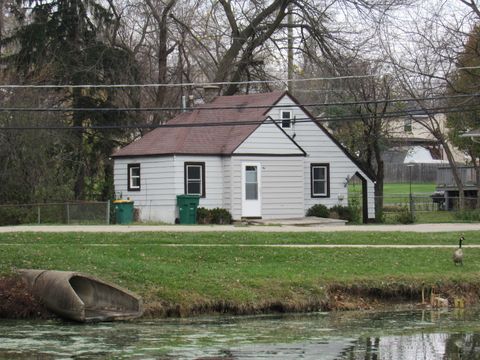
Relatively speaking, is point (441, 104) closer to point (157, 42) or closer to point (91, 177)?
point (157, 42)

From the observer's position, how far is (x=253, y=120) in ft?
121

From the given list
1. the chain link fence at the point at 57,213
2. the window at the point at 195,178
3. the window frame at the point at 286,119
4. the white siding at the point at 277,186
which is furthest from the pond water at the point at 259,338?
the window frame at the point at 286,119

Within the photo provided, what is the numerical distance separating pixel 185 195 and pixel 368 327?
18488 mm

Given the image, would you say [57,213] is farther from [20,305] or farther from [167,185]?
[20,305]

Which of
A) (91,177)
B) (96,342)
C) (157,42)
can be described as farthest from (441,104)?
(96,342)

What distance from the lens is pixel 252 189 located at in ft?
120

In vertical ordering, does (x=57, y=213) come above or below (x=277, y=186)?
below

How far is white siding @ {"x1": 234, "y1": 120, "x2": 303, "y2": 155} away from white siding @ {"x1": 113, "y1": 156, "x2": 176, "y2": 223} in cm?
308

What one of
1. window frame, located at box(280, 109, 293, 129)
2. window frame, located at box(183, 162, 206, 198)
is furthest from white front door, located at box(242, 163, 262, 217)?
window frame, located at box(280, 109, 293, 129)

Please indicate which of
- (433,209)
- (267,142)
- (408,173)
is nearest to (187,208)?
(267,142)

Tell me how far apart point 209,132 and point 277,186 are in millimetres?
3832

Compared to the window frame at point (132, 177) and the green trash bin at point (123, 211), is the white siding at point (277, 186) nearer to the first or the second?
the window frame at point (132, 177)

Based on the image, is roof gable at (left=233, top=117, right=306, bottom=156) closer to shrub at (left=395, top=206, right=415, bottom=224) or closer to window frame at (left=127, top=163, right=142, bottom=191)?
window frame at (left=127, top=163, right=142, bottom=191)

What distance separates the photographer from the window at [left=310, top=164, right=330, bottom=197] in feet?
128
